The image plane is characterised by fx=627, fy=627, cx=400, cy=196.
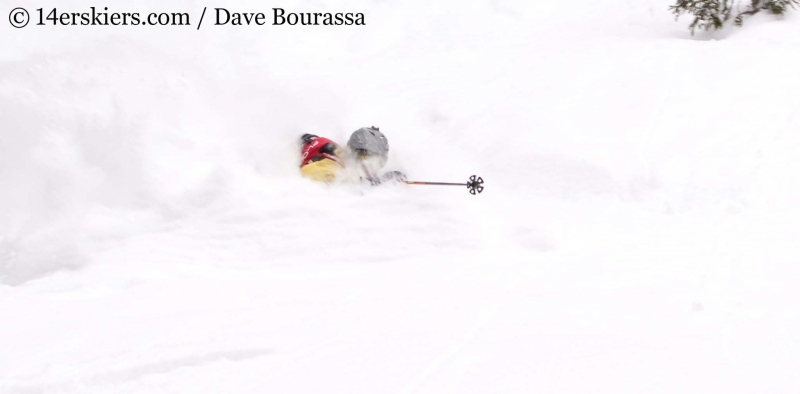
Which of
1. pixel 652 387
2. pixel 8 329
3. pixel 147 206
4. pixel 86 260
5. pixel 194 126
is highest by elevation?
pixel 194 126

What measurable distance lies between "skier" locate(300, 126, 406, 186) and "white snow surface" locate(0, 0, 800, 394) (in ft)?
0.45

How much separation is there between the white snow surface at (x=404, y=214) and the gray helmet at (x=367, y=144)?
0.39 meters

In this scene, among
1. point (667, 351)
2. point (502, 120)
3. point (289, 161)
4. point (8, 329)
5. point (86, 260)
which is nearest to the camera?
point (667, 351)

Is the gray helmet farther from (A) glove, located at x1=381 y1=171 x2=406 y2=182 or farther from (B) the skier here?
(A) glove, located at x1=381 y1=171 x2=406 y2=182

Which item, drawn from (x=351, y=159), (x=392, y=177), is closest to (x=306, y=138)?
(x=351, y=159)

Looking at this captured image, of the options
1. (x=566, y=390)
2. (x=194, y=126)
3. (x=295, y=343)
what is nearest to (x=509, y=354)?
(x=566, y=390)

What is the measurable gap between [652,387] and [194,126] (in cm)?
419

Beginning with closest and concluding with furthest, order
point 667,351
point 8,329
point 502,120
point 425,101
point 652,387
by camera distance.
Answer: point 652,387 < point 667,351 < point 8,329 < point 502,120 < point 425,101

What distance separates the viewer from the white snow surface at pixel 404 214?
2.81 metres

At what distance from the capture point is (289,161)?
5242mm

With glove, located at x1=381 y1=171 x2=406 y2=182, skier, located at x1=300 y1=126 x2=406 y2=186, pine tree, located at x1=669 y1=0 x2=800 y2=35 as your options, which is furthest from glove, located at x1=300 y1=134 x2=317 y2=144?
pine tree, located at x1=669 y1=0 x2=800 y2=35

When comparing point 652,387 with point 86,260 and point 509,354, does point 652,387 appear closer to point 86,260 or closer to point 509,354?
point 509,354

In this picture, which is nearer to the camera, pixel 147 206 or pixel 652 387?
pixel 652 387

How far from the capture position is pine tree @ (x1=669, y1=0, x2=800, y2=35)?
6898 millimetres
